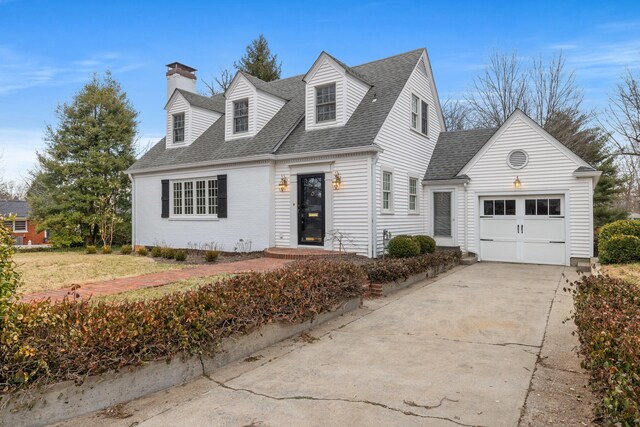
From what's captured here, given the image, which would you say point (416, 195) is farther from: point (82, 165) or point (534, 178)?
point (82, 165)

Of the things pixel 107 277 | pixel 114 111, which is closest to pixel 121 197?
pixel 114 111

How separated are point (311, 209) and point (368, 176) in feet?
7.30

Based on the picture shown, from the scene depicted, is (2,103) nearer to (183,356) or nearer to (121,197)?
(121,197)

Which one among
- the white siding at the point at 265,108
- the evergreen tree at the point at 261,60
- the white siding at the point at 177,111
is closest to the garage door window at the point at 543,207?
the white siding at the point at 265,108

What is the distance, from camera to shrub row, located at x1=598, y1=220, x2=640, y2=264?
960cm

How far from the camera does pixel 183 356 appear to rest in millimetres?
3676

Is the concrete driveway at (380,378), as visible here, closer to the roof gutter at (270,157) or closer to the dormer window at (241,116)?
the roof gutter at (270,157)

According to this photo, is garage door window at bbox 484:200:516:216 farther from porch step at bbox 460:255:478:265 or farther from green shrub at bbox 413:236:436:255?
green shrub at bbox 413:236:436:255

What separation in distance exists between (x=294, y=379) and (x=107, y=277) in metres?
6.17

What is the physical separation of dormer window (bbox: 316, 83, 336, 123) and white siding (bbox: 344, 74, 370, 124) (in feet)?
1.59

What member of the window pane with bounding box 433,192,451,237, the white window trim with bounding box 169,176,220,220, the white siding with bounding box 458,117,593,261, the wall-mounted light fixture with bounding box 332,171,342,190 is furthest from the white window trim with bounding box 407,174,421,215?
the white window trim with bounding box 169,176,220,220

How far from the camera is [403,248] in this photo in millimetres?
10641

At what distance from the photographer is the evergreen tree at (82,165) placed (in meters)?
19.1

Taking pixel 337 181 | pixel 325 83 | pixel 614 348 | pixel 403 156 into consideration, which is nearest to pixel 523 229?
pixel 403 156
